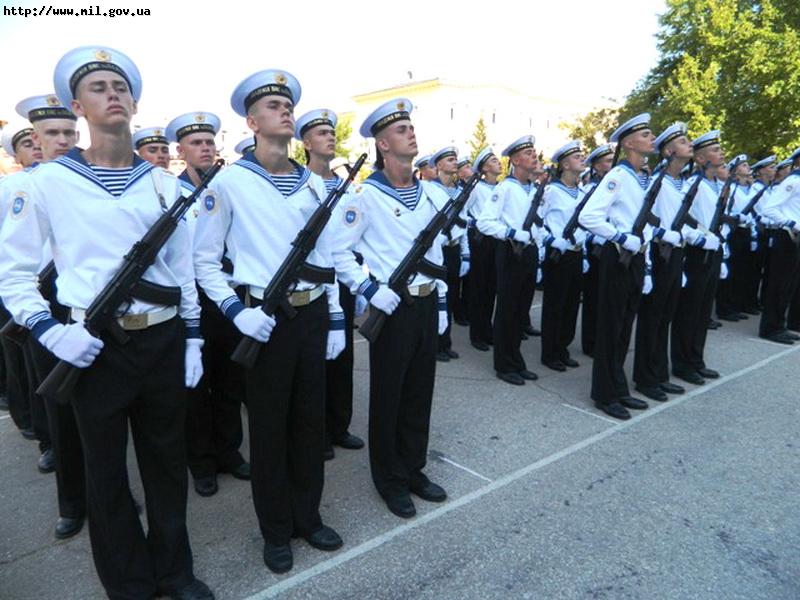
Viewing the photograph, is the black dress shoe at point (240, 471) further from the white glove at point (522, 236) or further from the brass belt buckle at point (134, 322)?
the white glove at point (522, 236)

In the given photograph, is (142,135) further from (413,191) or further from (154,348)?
(154,348)

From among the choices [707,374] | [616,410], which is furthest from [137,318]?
→ [707,374]

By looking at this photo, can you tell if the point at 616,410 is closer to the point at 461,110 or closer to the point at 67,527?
the point at 67,527

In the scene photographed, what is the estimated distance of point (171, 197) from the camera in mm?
2461

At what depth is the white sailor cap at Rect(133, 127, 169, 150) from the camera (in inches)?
175

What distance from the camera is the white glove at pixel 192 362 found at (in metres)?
2.56

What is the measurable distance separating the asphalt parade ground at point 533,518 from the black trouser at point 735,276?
359 cm

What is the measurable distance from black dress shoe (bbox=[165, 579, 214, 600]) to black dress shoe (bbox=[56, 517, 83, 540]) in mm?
912

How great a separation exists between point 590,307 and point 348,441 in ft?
12.1

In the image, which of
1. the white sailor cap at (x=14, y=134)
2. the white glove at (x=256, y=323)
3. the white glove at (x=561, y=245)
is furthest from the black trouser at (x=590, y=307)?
the white sailor cap at (x=14, y=134)

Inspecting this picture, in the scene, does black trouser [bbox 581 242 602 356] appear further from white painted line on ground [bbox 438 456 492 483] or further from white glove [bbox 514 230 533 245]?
white painted line on ground [bbox 438 456 492 483]

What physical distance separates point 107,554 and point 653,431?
381 centimetres

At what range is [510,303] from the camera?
5.75 metres

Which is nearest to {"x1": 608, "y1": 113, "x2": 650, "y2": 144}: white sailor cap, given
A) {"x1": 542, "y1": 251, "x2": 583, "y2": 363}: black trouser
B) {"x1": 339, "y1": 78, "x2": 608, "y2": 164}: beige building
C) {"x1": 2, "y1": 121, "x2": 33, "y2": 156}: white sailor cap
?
{"x1": 542, "y1": 251, "x2": 583, "y2": 363}: black trouser
